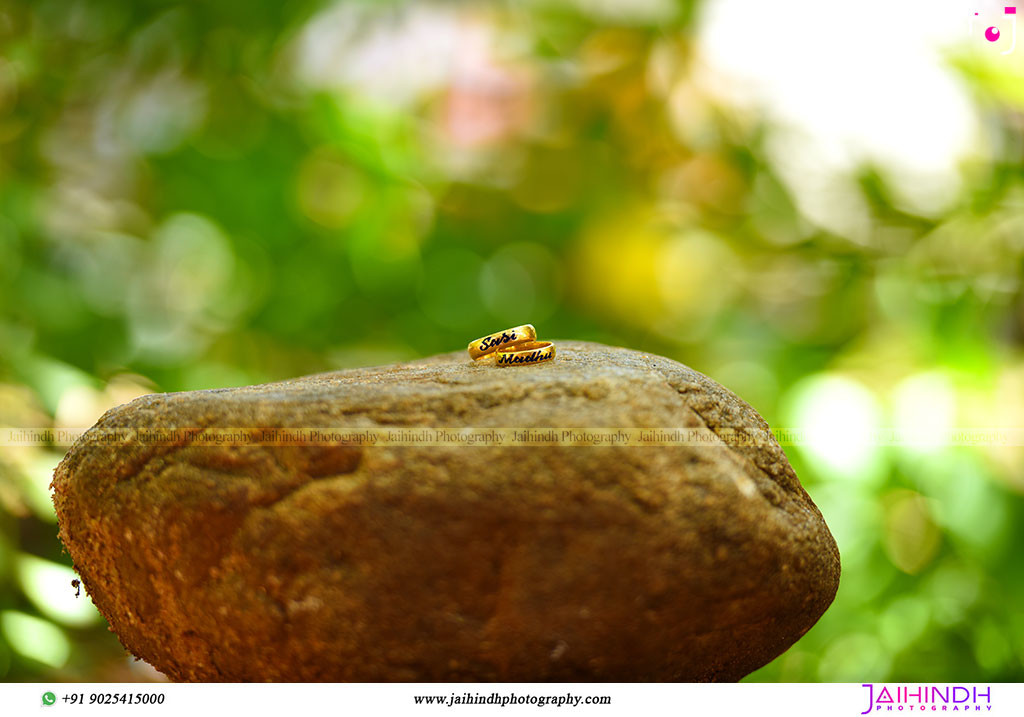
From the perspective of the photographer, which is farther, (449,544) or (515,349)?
(515,349)

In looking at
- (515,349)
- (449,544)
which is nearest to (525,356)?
(515,349)

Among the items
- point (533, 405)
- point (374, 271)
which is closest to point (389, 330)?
point (374, 271)

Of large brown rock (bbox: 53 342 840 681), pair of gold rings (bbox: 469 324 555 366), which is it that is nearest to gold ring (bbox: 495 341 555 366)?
pair of gold rings (bbox: 469 324 555 366)

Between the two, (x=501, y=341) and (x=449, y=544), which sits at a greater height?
(x=501, y=341)

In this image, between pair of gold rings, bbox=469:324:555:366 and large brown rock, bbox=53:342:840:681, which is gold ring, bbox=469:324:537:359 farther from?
large brown rock, bbox=53:342:840:681

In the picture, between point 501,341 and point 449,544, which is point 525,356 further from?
point 449,544

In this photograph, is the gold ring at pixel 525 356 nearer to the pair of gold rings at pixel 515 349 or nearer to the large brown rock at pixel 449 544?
the pair of gold rings at pixel 515 349

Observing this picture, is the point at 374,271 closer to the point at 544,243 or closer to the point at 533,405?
the point at 544,243
